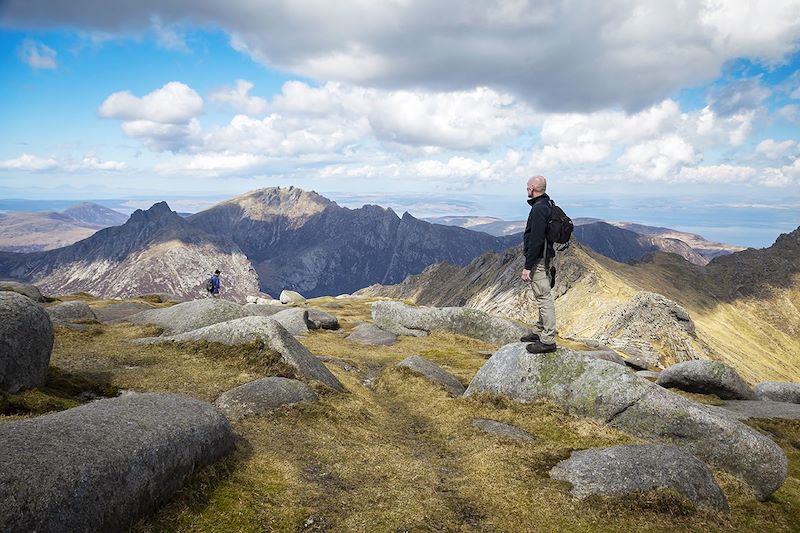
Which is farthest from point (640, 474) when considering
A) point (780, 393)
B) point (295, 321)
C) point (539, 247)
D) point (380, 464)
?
point (295, 321)

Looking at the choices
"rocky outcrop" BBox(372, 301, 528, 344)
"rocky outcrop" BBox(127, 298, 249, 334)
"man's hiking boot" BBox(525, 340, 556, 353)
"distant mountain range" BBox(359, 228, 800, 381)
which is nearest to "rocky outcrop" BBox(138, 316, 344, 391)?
"rocky outcrop" BBox(127, 298, 249, 334)

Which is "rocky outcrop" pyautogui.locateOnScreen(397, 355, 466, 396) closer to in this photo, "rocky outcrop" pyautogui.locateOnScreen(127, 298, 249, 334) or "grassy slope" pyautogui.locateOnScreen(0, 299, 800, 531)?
"grassy slope" pyautogui.locateOnScreen(0, 299, 800, 531)

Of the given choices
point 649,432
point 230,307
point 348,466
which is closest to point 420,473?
point 348,466

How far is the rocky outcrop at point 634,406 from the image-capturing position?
1703 centimetres

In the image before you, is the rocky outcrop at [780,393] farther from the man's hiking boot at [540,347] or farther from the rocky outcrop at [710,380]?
the man's hiking boot at [540,347]

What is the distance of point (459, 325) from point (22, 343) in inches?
1507

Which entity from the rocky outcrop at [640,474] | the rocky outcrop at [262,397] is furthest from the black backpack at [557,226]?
the rocky outcrop at [262,397]

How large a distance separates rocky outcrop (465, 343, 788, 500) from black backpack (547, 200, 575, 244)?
21.1 feet

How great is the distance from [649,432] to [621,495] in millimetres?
6569

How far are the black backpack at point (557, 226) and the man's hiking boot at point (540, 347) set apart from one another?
18.2 feet

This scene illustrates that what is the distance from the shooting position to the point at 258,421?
16812mm

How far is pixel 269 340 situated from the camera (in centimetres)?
2458

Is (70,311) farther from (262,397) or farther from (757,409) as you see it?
(757,409)

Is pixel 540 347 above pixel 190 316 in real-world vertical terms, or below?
above
